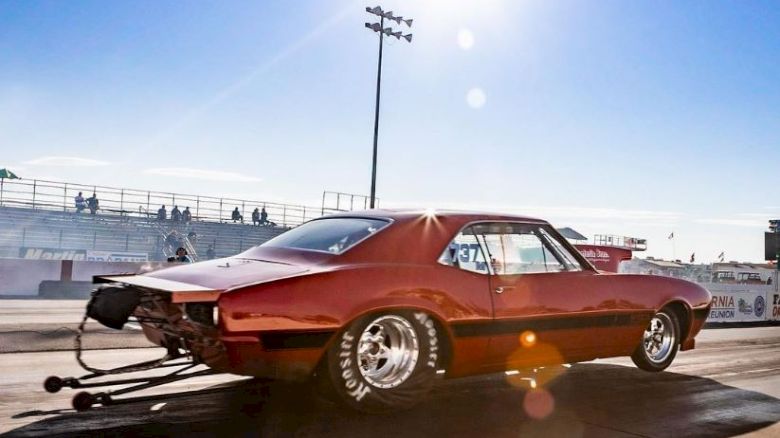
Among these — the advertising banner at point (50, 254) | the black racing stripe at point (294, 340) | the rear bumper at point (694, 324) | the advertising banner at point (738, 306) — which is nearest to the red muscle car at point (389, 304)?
the black racing stripe at point (294, 340)

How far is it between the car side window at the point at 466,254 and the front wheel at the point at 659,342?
2.27 m

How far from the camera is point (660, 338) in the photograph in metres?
6.52

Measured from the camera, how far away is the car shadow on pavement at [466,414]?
3.94 metres

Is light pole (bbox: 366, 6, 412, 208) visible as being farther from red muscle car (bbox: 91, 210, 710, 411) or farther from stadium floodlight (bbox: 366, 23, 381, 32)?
red muscle car (bbox: 91, 210, 710, 411)

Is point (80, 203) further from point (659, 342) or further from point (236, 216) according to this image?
point (659, 342)

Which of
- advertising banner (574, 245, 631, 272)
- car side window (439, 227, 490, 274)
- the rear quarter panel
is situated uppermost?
advertising banner (574, 245, 631, 272)

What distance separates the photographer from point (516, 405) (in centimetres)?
492

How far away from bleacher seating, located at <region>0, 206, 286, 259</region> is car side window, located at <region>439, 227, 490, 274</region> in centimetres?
2629

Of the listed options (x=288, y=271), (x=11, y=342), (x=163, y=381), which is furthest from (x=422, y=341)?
(x=11, y=342)

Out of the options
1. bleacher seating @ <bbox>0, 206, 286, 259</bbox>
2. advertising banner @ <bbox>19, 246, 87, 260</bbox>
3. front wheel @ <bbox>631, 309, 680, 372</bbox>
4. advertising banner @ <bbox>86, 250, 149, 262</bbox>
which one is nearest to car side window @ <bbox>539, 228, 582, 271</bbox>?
front wheel @ <bbox>631, 309, 680, 372</bbox>

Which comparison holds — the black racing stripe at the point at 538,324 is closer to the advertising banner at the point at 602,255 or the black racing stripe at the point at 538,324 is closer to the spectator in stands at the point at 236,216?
the advertising banner at the point at 602,255

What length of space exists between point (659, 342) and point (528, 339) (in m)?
2.15

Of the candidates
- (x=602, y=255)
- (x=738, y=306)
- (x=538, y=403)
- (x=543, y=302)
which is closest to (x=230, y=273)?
(x=543, y=302)

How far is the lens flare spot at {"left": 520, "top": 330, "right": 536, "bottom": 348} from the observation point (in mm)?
4996
